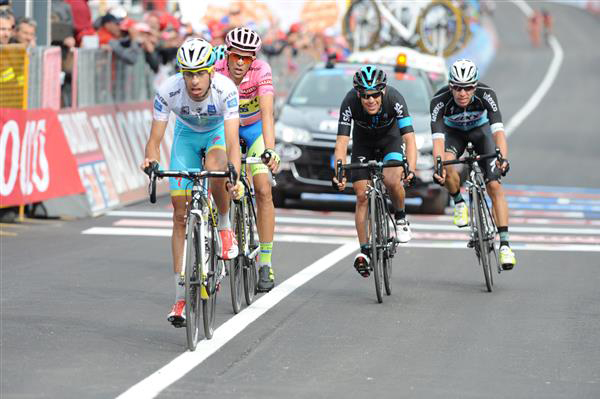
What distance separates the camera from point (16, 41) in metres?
16.5

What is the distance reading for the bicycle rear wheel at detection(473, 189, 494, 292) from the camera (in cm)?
1183

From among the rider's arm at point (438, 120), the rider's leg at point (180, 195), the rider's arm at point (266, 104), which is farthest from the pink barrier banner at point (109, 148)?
the rider's leg at point (180, 195)

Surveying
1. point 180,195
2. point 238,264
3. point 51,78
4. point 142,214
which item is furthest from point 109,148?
point 180,195

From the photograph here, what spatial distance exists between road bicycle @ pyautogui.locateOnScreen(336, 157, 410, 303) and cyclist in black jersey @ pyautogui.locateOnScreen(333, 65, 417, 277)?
0.08 meters

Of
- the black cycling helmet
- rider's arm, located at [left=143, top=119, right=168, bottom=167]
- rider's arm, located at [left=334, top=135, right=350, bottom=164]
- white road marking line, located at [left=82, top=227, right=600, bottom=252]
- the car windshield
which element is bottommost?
white road marking line, located at [left=82, top=227, right=600, bottom=252]

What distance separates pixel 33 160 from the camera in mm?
15859

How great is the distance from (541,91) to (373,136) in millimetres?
43654

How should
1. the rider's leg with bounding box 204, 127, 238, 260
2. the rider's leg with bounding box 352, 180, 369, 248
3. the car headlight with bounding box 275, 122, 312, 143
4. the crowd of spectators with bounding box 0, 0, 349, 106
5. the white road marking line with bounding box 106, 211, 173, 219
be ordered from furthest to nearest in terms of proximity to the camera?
the car headlight with bounding box 275, 122, 312, 143
the white road marking line with bounding box 106, 211, 173, 219
the crowd of spectators with bounding box 0, 0, 349, 106
the rider's leg with bounding box 352, 180, 369, 248
the rider's leg with bounding box 204, 127, 238, 260

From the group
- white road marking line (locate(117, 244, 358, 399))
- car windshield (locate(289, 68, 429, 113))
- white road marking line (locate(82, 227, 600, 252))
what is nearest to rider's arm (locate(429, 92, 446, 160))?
white road marking line (locate(117, 244, 358, 399))

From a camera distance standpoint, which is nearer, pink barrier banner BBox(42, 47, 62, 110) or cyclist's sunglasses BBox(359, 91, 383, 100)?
cyclist's sunglasses BBox(359, 91, 383, 100)

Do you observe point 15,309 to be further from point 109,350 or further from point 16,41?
point 16,41

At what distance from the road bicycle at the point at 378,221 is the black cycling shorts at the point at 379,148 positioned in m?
0.24

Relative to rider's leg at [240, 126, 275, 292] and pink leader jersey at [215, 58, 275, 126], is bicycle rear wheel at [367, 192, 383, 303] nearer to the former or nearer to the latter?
rider's leg at [240, 126, 275, 292]

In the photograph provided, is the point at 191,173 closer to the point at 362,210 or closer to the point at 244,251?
the point at 244,251
